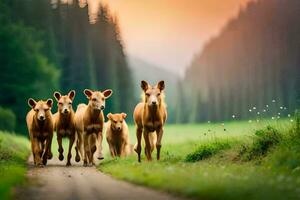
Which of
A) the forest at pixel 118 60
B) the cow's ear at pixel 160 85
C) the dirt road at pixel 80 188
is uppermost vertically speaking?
the forest at pixel 118 60

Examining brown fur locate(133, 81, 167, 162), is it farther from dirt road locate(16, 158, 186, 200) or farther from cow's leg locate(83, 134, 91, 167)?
dirt road locate(16, 158, 186, 200)

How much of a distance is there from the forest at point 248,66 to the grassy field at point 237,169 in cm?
4581

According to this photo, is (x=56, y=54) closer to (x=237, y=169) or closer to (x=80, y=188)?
(x=237, y=169)

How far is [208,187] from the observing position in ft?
50.3

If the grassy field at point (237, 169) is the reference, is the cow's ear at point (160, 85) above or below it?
above

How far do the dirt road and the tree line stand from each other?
3337 centimetres

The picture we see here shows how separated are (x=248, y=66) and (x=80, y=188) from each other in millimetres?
85442

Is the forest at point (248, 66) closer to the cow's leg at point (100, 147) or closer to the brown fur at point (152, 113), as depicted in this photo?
the cow's leg at point (100, 147)

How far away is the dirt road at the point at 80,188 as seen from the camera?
631 inches

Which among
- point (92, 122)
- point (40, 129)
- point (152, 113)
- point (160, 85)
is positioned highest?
point (160, 85)

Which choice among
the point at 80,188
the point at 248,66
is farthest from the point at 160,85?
the point at 248,66

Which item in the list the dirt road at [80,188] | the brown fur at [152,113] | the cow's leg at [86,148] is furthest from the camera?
the cow's leg at [86,148]

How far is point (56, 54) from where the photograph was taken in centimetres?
7425

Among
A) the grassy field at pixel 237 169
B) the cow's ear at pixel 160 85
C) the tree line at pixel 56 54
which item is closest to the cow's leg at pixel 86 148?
the grassy field at pixel 237 169
